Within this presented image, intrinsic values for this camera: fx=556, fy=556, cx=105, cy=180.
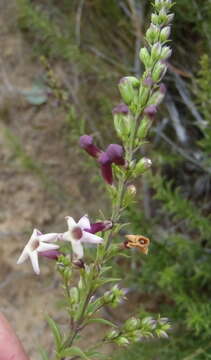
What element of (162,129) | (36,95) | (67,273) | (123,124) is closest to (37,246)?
(67,273)

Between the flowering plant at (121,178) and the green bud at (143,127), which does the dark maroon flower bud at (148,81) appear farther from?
the green bud at (143,127)

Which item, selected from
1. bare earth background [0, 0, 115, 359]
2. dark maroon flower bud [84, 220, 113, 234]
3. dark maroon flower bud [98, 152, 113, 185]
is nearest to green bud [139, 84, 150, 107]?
dark maroon flower bud [98, 152, 113, 185]

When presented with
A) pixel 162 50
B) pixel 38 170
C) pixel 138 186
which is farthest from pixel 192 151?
pixel 162 50

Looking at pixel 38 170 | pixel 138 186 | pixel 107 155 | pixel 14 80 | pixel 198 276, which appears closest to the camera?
pixel 107 155

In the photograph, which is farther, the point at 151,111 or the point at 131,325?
the point at 131,325

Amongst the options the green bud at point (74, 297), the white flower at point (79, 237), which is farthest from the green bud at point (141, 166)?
the green bud at point (74, 297)

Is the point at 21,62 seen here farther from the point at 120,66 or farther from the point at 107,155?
the point at 107,155

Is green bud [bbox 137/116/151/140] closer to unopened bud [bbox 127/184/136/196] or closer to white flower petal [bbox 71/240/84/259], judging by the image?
unopened bud [bbox 127/184/136/196]

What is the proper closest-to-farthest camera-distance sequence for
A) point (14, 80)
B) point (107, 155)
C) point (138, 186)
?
point (107, 155)
point (138, 186)
point (14, 80)

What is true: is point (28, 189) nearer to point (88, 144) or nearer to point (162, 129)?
point (162, 129)
